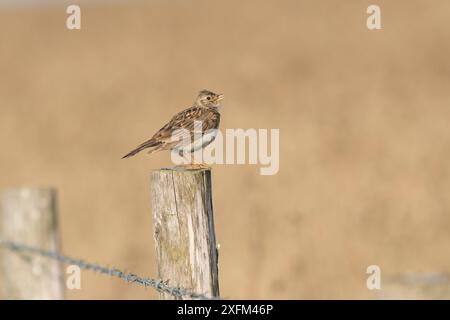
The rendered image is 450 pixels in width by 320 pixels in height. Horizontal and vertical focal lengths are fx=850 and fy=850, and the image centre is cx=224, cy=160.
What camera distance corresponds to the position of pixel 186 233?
5.05 meters

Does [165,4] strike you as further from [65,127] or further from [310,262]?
[310,262]

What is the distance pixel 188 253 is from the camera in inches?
198

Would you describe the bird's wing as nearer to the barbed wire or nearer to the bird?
the bird

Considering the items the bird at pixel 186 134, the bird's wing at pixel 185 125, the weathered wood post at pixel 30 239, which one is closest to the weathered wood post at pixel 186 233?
the weathered wood post at pixel 30 239

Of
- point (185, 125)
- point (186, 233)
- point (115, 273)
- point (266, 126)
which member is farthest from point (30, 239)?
point (266, 126)

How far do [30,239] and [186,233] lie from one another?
5.93ft

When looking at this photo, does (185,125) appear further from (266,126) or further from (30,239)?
(266,126)

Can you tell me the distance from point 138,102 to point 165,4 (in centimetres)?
1882

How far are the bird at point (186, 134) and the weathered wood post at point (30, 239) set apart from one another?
120cm

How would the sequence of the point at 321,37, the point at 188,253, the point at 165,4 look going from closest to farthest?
the point at 188,253
the point at 321,37
the point at 165,4

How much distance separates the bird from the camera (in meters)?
7.71

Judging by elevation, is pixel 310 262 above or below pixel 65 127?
below
